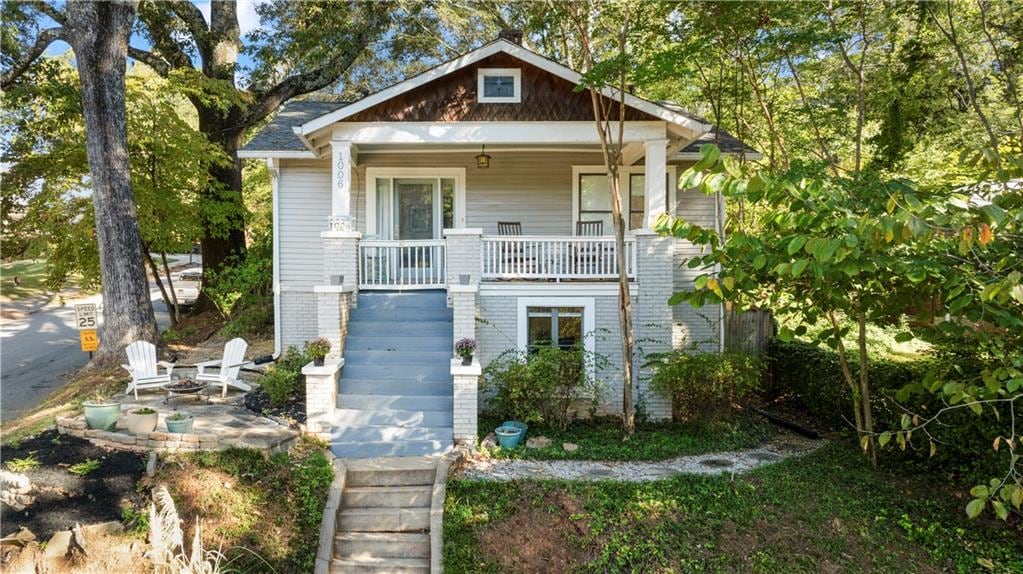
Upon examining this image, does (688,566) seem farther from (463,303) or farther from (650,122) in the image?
(650,122)

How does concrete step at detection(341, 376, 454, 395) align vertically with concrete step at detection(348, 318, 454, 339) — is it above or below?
below

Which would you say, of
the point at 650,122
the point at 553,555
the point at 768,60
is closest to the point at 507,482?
the point at 553,555

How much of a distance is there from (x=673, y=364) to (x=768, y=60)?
5.17 m

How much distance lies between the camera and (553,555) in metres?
5.50

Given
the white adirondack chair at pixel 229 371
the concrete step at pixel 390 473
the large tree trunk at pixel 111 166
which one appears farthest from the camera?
the large tree trunk at pixel 111 166

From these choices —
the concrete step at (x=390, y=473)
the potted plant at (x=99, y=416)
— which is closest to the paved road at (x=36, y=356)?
the potted plant at (x=99, y=416)

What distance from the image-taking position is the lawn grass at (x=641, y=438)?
7.44 meters

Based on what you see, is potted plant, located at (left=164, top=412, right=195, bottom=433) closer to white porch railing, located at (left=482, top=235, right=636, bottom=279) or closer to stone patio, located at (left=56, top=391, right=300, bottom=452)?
stone patio, located at (left=56, top=391, right=300, bottom=452)

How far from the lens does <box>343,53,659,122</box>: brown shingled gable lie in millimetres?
9297

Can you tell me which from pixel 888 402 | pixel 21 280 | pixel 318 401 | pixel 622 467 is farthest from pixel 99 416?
pixel 21 280

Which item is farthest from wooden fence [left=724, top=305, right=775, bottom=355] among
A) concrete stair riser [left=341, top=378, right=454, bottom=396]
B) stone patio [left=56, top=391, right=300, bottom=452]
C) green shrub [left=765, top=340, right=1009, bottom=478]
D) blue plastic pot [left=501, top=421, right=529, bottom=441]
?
stone patio [left=56, top=391, right=300, bottom=452]

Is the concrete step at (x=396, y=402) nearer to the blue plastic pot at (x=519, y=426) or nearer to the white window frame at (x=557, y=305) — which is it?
the blue plastic pot at (x=519, y=426)

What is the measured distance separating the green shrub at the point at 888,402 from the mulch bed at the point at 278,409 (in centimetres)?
724

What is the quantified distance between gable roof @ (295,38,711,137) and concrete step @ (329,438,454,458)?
17.2ft
